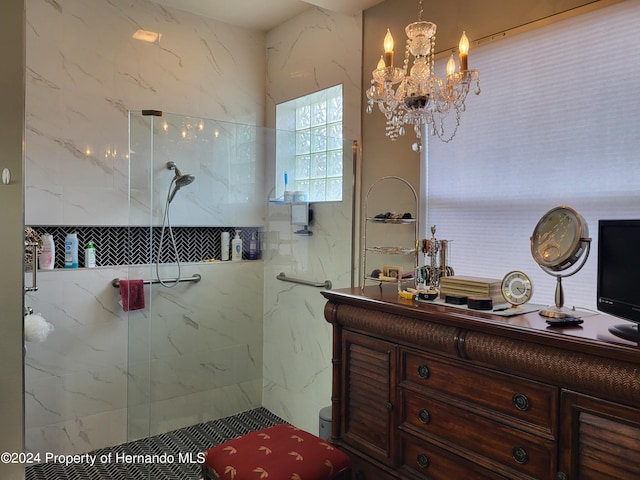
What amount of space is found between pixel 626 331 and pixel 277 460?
1.22 metres

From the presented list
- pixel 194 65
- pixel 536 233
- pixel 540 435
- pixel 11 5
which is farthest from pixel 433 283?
pixel 194 65

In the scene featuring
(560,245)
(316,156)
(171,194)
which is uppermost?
(316,156)

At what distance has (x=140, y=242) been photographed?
3.10 m

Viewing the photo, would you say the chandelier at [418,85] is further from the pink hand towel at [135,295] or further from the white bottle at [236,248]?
the pink hand towel at [135,295]

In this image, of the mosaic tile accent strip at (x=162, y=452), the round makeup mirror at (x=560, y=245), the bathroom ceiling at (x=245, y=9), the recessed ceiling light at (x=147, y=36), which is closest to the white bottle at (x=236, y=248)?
the mosaic tile accent strip at (x=162, y=452)

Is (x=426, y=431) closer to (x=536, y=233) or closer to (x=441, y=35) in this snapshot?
(x=536, y=233)

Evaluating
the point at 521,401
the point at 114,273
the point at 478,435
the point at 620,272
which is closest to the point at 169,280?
the point at 114,273

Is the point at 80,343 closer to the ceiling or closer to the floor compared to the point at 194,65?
closer to the floor

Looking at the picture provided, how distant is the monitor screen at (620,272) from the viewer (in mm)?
1280

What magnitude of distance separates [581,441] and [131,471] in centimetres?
235

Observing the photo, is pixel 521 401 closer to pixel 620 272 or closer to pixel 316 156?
pixel 620 272

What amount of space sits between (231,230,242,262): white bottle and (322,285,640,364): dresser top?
1.24m

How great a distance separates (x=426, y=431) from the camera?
1677 mm

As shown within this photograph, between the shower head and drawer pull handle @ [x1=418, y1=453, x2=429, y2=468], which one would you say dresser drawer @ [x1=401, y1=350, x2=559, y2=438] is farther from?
the shower head
